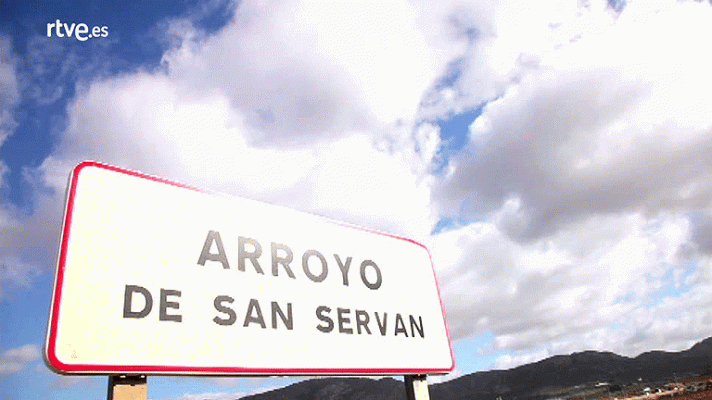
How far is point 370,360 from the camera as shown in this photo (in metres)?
3.97

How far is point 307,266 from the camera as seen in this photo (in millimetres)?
4004

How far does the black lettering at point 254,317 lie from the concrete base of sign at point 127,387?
783mm

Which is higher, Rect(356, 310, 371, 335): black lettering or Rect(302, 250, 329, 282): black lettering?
Rect(302, 250, 329, 282): black lettering

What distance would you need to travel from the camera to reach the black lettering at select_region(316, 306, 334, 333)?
377 cm

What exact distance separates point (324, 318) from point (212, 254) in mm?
1117

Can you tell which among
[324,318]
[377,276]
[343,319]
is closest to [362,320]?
[343,319]

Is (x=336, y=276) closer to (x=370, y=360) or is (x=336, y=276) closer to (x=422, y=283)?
(x=370, y=360)

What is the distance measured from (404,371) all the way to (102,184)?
10.1ft

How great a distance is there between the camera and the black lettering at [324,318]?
3773 millimetres

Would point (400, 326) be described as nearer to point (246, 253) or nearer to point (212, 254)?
point (246, 253)

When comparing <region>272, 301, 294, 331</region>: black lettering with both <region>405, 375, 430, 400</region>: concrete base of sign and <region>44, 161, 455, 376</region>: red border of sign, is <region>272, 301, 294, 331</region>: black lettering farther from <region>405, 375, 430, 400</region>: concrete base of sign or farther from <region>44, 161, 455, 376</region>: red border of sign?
<region>405, 375, 430, 400</region>: concrete base of sign

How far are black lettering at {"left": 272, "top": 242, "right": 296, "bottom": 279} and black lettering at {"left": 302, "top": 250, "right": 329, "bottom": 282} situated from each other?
0.15 metres

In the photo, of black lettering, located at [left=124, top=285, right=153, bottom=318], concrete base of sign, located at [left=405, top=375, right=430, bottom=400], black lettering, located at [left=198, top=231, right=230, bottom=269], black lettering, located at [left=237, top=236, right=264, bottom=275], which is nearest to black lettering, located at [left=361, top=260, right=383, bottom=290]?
concrete base of sign, located at [left=405, top=375, right=430, bottom=400]

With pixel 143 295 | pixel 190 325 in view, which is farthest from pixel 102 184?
pixel 190 325
